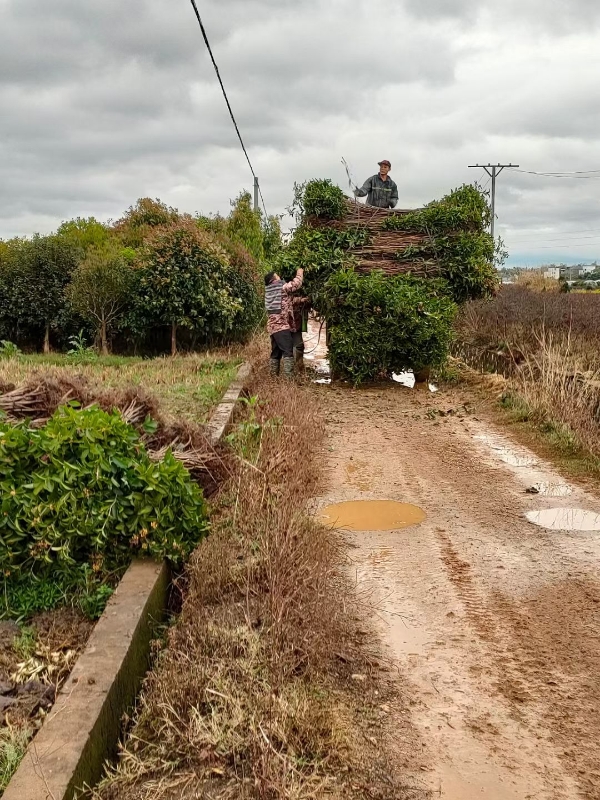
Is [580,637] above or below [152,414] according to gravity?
below

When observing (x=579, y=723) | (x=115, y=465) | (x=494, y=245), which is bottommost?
(x=579, y=723)

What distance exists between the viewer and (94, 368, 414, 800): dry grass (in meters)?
2.96

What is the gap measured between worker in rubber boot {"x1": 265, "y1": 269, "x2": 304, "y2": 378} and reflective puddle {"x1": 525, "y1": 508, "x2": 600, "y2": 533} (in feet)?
23.9

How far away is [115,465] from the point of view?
4.95 meters

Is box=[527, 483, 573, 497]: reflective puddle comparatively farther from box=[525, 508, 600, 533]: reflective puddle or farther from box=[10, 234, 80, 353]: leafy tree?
box=[10, 234, 80, 353]: leafy tree

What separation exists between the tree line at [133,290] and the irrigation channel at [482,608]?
9648mm

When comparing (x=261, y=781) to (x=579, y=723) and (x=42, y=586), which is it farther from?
(x=42, y=586)

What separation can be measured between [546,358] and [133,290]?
385 inches

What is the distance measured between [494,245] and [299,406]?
6077 millimetres

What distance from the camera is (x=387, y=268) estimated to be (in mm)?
13508

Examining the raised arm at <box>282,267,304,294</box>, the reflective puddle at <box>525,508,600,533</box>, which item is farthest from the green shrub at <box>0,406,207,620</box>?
the raised arm at <box>282,267,304,294</box>

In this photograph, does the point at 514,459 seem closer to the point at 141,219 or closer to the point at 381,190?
the point at 381,190

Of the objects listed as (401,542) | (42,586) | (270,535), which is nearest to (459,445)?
(401,542)

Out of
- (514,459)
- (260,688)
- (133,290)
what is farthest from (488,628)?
(133,290)
